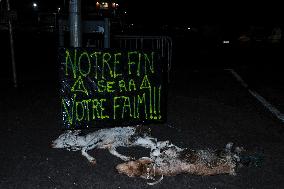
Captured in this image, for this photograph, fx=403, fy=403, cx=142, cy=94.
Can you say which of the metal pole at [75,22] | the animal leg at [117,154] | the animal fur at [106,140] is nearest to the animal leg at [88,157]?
the animal fur at [106,140]

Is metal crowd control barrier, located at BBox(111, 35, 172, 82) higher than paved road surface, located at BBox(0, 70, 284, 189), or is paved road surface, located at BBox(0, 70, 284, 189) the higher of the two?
metal crowd control barrier, located at BBox(111, 35, 172, 82)

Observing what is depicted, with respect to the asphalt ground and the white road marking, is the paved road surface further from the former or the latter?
the white road marking

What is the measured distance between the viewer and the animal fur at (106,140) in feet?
18.5

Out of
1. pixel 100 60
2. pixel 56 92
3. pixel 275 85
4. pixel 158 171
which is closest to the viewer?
pixel 158 171

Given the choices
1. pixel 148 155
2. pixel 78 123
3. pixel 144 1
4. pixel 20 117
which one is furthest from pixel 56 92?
pixel 144 1

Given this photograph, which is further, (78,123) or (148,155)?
(78,123)

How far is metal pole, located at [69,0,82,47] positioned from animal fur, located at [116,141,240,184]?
204 cm

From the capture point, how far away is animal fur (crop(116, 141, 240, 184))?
482 cm

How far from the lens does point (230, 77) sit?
43.2 ft

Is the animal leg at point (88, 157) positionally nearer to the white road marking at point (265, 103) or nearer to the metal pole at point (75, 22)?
the metal pole at point (75, 22)

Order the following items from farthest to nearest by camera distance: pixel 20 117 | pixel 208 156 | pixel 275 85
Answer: pixel 275 85, pixel 20 117, pixel 208 156

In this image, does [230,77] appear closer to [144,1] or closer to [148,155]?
[148,155]

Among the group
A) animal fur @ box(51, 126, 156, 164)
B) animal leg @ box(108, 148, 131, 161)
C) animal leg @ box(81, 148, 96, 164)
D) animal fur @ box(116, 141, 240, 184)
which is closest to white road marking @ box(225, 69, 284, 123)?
animal fur @ box(116, 141, 240, 184)

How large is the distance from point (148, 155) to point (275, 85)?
24.5 ft
